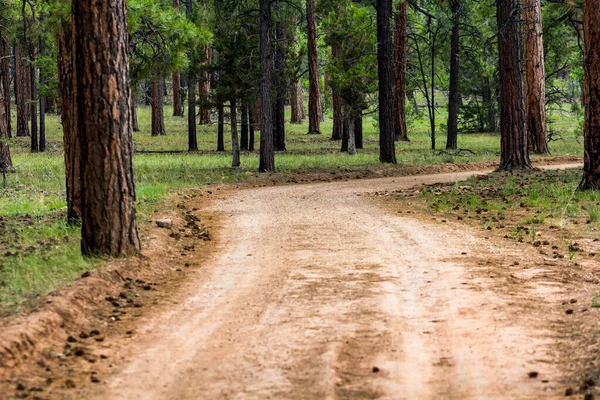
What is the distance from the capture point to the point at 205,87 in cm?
4444

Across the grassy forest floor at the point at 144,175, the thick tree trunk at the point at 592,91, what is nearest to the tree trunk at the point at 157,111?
the grassy forest floor at the point at 144,175

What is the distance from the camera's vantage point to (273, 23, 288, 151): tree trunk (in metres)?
26.8

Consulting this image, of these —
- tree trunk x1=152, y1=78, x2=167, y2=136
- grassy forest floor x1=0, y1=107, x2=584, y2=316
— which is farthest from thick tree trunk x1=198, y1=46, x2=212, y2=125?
tree trunk x1=152, y1=78, x2=167, y2=136

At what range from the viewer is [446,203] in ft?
50.9

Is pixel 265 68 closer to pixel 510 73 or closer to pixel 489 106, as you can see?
pixel 510 73

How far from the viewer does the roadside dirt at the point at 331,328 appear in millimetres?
5477

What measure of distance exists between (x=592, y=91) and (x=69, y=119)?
31.3ft

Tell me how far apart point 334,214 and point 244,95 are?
10.9 metres

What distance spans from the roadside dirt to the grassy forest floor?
3.19 feet

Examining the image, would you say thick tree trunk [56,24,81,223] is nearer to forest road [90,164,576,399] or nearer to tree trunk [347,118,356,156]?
forest road [90,164,576,399]

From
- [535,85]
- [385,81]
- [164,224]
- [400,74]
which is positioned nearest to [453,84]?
[535,85]

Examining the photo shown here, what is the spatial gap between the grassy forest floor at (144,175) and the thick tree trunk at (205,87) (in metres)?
1.48

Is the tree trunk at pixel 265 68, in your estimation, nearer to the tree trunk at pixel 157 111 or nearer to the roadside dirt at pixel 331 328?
the roadside dirt at pixel 331 328

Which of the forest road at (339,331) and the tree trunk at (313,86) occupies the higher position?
the tree trunk at (313,86)
